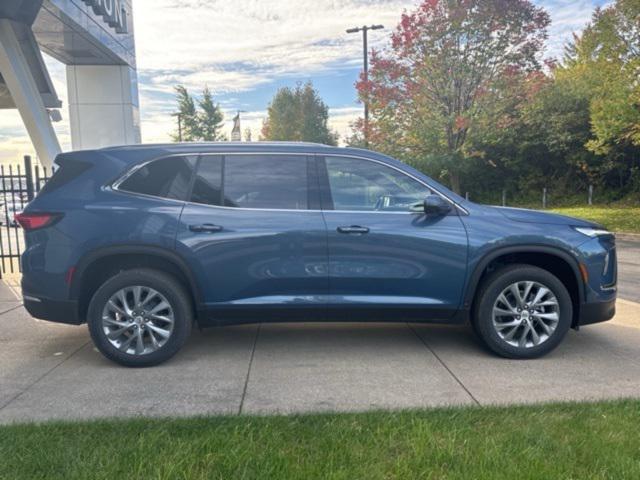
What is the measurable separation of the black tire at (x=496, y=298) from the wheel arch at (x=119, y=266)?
243 centimetres

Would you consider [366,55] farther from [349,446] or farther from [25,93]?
[349,446]

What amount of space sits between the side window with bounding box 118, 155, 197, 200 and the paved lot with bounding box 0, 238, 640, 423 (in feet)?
4.88

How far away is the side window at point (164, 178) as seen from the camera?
169 inches

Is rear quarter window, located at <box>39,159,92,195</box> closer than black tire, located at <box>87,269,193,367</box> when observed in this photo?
No

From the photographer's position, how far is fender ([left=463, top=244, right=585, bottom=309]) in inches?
169

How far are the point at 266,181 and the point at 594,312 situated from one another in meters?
3.05

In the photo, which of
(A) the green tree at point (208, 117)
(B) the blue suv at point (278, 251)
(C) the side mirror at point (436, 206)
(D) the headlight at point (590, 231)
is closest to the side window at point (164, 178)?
(B) the blue suv at point (278, 251)

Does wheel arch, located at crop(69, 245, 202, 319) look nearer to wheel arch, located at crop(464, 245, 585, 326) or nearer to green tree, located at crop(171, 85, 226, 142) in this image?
wheel arch, located at crop(464, 245, 585, 326)

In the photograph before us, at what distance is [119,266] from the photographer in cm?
441

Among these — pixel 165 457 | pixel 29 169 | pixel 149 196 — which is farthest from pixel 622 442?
pixel 29 169

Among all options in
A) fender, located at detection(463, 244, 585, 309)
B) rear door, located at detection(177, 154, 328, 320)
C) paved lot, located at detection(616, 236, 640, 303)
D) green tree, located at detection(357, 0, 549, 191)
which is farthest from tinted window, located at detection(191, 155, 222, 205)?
green tree, located at detection(357, 0, 549, 191)

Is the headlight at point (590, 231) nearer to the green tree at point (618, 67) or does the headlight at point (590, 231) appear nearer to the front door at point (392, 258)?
the front door at point (392, 258)

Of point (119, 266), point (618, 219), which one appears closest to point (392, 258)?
point (119, 266)

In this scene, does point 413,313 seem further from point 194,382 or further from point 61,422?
point 61,422
